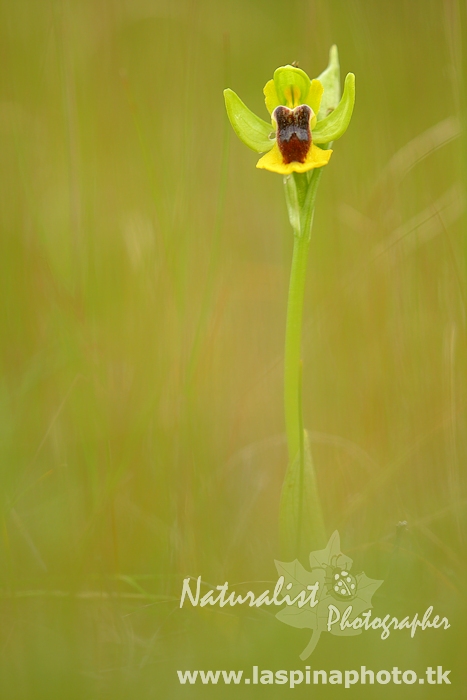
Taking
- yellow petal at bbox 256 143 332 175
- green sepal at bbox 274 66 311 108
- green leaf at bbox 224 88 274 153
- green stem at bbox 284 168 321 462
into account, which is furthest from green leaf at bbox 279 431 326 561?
green sepal at bbox 274 66 311 108

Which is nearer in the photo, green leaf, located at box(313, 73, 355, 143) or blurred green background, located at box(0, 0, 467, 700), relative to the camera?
blurred green background, located at box(0, 0, 467, 700)

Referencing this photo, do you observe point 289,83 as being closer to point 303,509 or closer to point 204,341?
point 204,341

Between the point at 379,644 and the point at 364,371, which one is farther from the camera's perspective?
the point at 364,371

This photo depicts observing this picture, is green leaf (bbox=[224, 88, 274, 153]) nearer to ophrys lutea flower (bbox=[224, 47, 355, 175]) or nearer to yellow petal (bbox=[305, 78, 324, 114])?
ophrys lutea flower (bbox=[224, 47, 355, 175])

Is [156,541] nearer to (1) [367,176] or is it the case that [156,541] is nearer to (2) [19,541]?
(2) [19,541]

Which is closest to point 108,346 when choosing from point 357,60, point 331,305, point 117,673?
point 331,305

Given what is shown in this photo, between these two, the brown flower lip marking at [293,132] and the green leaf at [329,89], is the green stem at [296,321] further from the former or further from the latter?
the green leaf at [329,89]

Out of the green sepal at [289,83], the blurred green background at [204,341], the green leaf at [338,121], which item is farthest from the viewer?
the green sepal at [289,83]

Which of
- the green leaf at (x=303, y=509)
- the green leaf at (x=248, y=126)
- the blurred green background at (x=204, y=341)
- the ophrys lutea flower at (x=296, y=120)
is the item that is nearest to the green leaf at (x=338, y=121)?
the ophrys lutea flower at (x=296, y=120)
